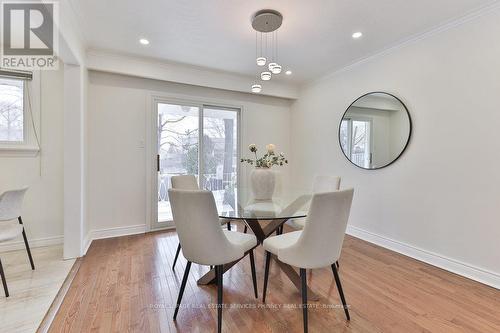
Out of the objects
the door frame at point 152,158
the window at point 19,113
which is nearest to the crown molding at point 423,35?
the door frame at point 152,158

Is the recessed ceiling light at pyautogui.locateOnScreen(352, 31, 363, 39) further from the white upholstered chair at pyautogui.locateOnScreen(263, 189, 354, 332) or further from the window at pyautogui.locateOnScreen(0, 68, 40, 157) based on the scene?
the window at pyautogui.locateOnScreen(0, 68, 40, 157)

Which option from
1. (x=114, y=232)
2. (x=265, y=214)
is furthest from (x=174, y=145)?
(x=265, y=214)

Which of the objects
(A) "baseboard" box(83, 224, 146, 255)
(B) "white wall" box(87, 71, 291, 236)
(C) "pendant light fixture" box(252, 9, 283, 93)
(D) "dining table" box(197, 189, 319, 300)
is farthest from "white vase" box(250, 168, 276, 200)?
(A) "baseboard" box(83, 224, 146, 255)

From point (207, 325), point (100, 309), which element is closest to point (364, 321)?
point (207, 325)

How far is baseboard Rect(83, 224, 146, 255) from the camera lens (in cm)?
319

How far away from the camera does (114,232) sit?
11.0 ft

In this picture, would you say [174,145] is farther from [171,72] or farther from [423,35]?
[423,35]

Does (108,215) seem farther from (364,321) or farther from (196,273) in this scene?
(364,321)

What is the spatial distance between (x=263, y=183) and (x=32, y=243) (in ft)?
9.76

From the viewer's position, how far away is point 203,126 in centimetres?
399

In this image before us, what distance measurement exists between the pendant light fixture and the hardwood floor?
1.97m

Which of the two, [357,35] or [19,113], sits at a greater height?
[357,35]

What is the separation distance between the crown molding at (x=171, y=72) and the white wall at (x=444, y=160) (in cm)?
172

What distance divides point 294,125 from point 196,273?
133 inches
